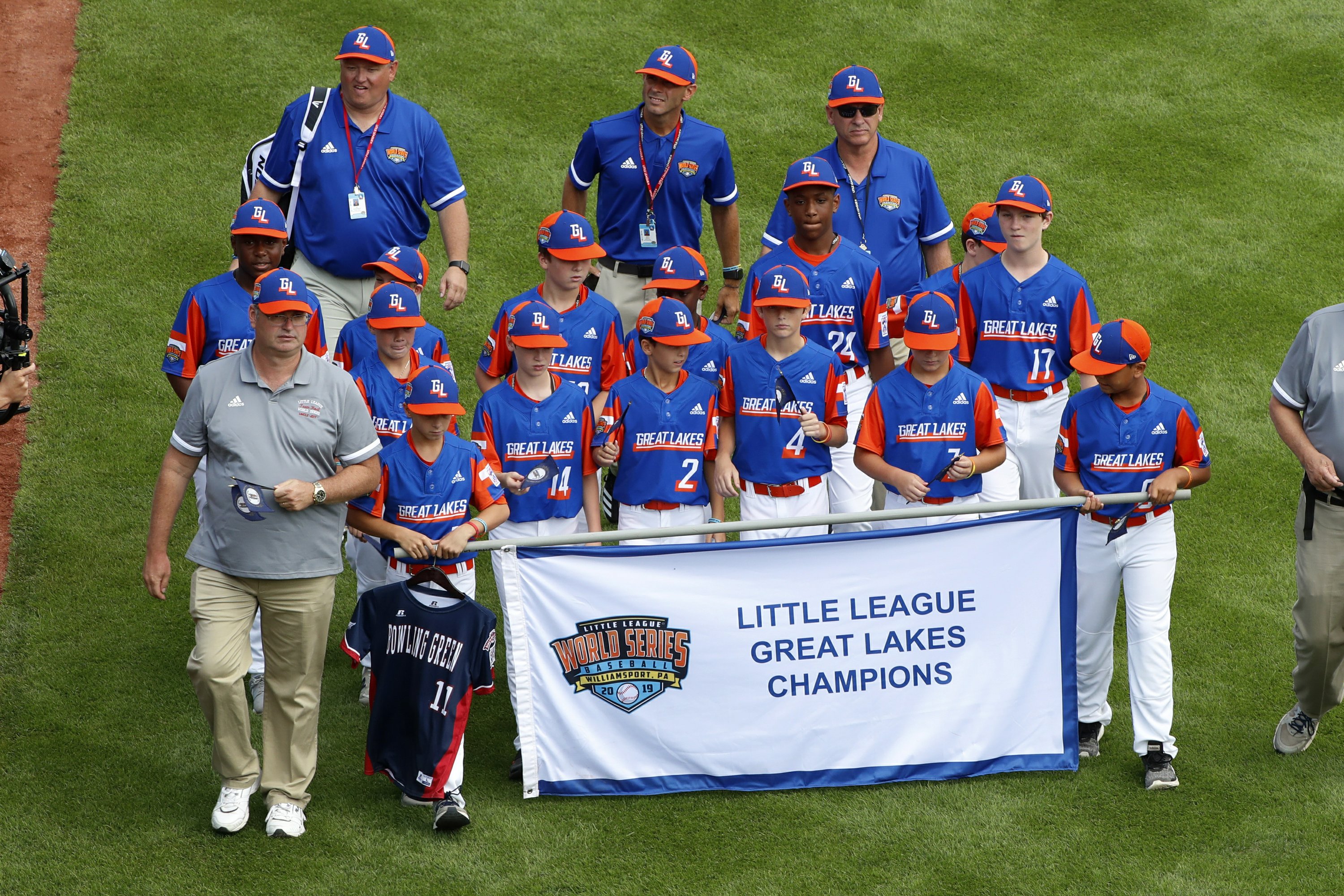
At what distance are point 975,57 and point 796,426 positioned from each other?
7.48 m

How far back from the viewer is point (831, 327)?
24.5ft

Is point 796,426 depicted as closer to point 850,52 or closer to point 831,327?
point 831,327

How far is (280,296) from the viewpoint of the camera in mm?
5727

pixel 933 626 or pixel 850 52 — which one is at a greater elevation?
pixel 850 52

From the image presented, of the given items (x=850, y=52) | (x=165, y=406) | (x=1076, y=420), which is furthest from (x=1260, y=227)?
(x=165, y=406)

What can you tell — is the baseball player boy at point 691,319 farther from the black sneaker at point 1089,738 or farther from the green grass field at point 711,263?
the black sneaker at point 1089,738

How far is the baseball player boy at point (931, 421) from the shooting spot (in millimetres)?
6586

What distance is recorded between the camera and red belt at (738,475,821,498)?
6.95 metres

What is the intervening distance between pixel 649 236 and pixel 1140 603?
3.54 metres

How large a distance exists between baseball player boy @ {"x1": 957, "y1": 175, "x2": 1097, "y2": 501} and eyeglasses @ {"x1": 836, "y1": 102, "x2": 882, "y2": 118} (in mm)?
955

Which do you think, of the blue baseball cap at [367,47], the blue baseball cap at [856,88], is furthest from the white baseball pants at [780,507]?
the blue baseball cap at [367,47]

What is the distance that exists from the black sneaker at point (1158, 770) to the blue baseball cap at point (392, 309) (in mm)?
3806

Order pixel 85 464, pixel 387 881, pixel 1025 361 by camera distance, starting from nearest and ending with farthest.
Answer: pixel 387 881
pixel 1025 361
pixel 85 464

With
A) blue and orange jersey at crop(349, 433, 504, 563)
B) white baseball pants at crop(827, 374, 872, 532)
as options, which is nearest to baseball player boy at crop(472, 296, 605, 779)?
blue and orange jersey at crop(349, 433, 504, 563)
